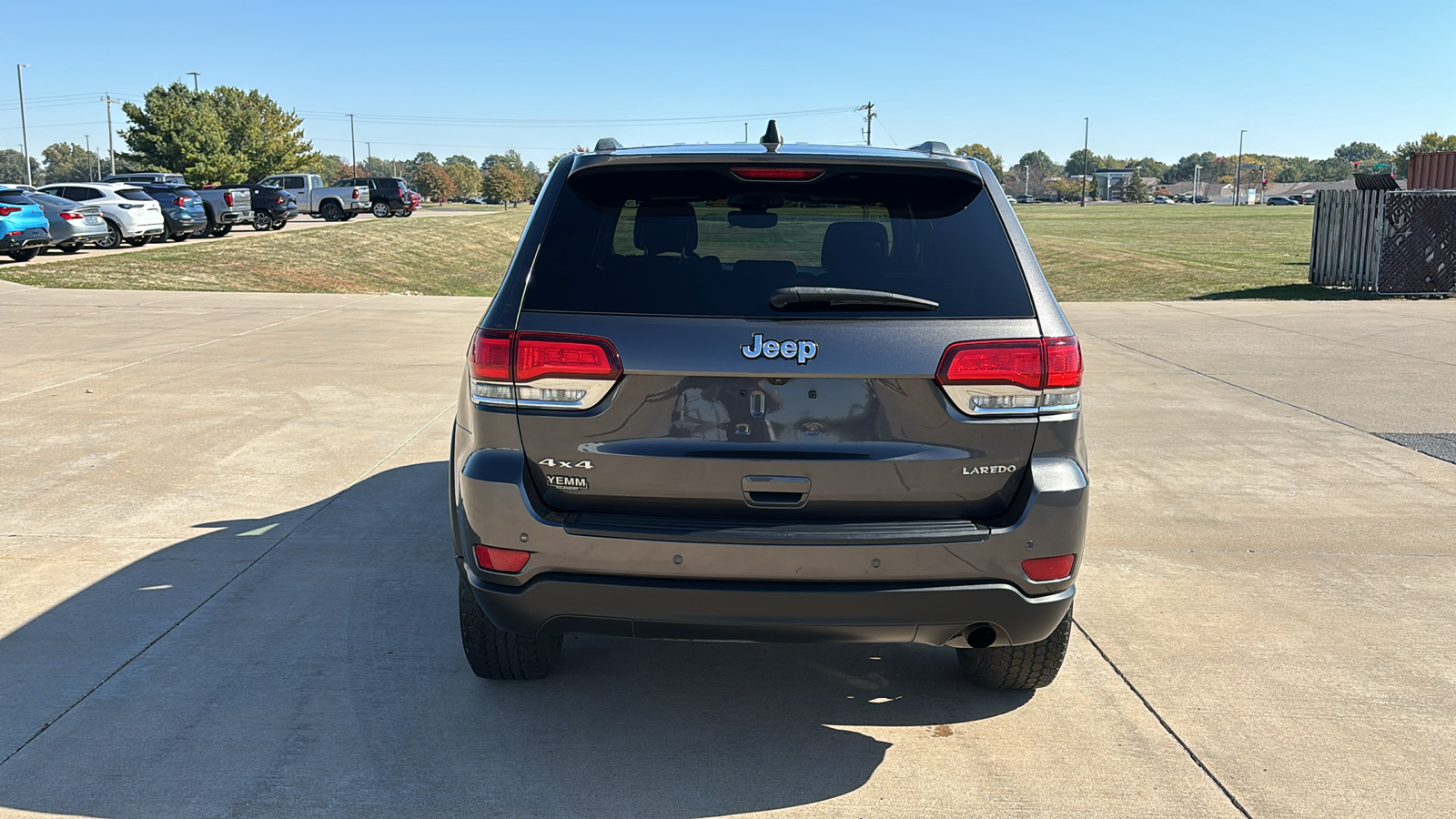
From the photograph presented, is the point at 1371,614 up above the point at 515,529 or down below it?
below

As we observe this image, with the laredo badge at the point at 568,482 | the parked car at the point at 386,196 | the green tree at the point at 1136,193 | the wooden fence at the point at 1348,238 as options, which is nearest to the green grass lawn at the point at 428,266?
the wooden fence at the point at 1348,238

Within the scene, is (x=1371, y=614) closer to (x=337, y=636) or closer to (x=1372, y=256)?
(x=337, y=636)

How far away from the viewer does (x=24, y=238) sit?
2478 centimetres

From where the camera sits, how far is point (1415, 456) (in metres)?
7.86

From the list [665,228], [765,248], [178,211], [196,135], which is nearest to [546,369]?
[665,228]

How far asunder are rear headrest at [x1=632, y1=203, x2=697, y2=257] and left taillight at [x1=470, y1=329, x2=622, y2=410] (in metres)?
0.39

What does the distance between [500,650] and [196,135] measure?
253ft

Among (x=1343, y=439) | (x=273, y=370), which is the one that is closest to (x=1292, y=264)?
(x=1343, y=439)

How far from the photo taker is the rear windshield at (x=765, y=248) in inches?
130

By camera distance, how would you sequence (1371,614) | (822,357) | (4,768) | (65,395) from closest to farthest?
1. (822,357)
2. (4,768)
3. (1371,614)
4. (65,395)

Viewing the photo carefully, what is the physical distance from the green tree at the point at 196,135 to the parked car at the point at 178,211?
41.4m

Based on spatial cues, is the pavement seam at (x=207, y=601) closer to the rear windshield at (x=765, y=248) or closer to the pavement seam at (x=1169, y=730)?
the rear windshield at (x=765, y=248)

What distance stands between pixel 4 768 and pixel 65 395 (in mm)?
6938

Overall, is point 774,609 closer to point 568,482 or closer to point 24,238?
point 568,482
